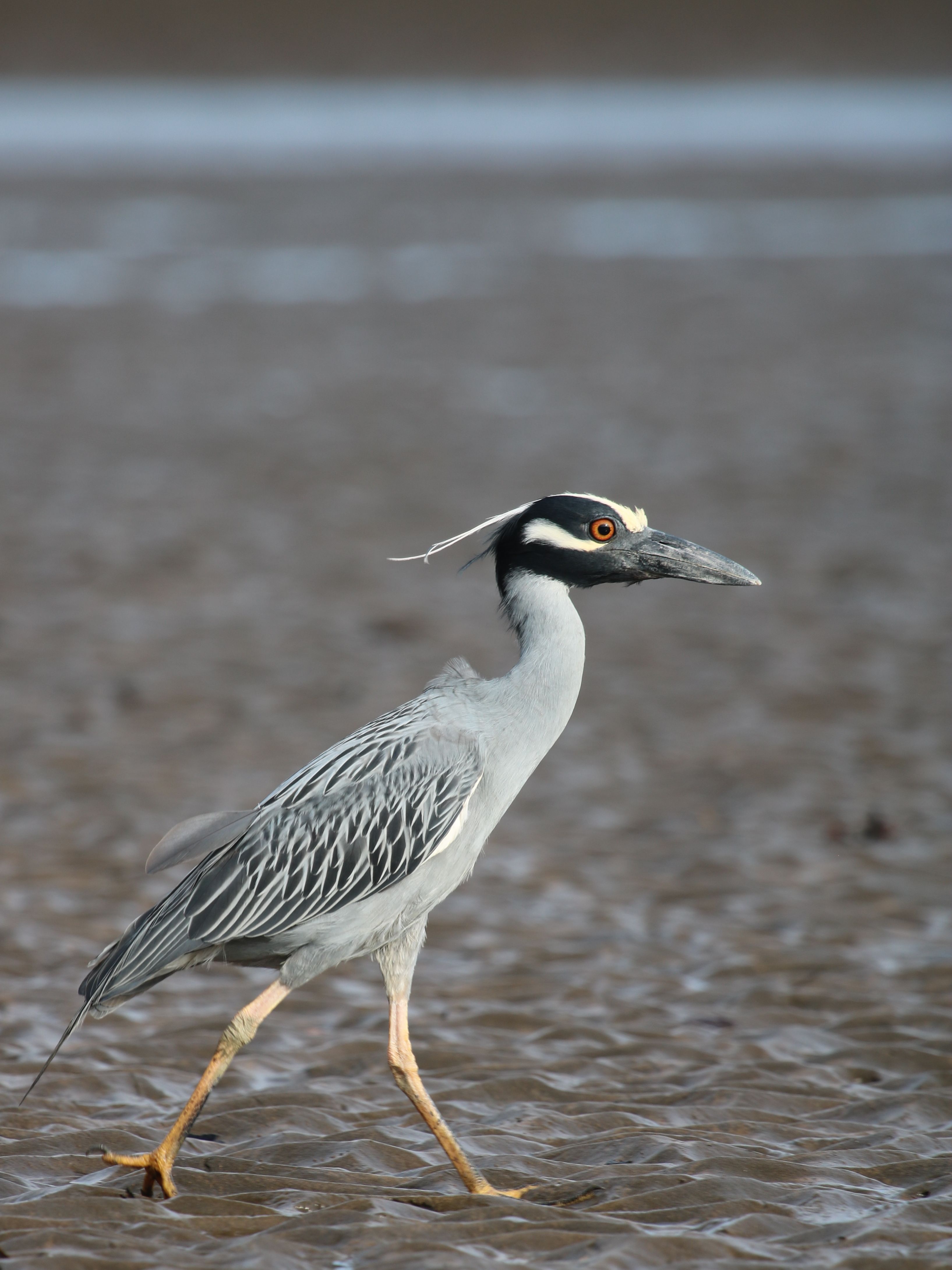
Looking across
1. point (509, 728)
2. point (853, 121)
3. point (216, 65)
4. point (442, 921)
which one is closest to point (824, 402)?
point (442, 921)

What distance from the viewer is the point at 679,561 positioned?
497 centimetres

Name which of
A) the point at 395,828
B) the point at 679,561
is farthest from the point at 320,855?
the point at 679,561

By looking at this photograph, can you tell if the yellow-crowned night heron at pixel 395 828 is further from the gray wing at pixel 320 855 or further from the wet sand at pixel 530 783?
the wet sand at pixel 530 783

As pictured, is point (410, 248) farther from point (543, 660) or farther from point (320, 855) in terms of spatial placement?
point (320, 855)

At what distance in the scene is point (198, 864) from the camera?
4848 mm

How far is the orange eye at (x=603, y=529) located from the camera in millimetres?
4891

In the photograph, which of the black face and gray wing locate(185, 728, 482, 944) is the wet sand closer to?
gray wing locate(185, 728, 482, 944)

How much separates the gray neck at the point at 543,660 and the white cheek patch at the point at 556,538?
11cm

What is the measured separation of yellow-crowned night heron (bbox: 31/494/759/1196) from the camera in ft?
15.0

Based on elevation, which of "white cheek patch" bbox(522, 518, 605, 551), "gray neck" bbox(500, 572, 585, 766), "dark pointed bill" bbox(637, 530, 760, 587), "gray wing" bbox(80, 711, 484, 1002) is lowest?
"gray wing" bbox(80, 711, 484, 1002)

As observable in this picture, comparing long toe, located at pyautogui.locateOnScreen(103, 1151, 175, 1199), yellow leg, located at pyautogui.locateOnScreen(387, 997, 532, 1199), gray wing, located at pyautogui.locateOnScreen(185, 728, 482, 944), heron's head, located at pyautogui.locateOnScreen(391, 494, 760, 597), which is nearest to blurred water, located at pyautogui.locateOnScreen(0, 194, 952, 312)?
heron's head, located at pyautogui.locateOnScreen(391, 494, 760, 597)

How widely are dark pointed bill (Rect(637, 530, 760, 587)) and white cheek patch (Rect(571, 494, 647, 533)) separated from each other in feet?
0.12

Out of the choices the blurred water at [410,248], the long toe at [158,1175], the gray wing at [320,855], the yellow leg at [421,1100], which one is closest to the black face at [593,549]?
the gray wing at [320,855]

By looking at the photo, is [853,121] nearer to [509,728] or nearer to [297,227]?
[297,227]
